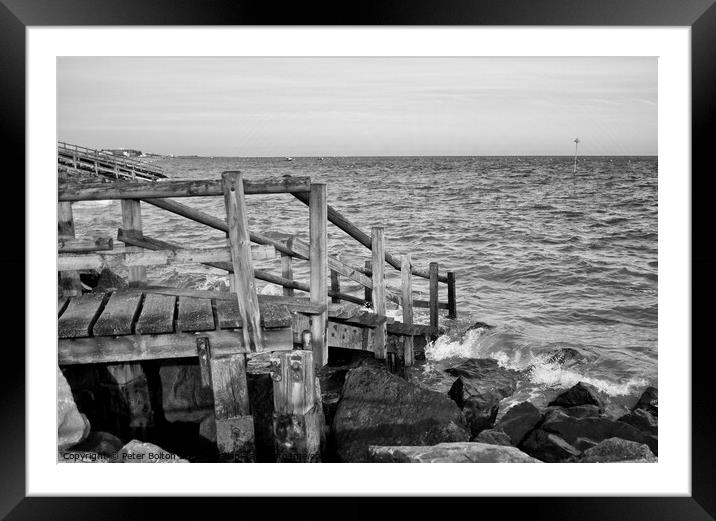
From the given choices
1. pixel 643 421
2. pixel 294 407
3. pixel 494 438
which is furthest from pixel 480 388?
pixel 294 407

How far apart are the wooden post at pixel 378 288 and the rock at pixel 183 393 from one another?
3319 millimetres

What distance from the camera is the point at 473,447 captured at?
457 centimetres

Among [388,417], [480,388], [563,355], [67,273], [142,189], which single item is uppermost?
[142,189]

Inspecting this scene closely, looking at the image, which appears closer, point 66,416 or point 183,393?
point 66,416

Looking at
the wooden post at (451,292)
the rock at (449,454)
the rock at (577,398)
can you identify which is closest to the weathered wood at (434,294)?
the wooden post at (451,292)

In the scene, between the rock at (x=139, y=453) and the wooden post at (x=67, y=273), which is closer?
the rock at (x=139, y=453)

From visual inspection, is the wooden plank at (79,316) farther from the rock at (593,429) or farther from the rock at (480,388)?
the rock at (593,429)

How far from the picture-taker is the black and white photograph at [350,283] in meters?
4.45

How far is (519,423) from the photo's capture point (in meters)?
6.02

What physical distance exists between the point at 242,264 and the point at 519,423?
3116mm

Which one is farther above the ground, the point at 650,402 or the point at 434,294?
the point at 434,294
